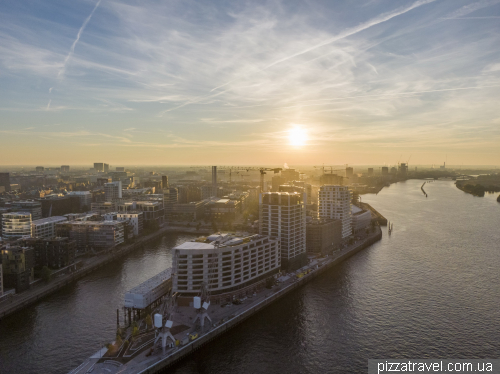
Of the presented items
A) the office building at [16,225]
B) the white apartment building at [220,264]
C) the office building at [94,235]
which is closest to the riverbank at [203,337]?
the white apartment building at [220,264]

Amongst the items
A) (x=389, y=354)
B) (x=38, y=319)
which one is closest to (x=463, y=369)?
(x=389, y=354)

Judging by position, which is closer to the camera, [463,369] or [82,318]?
[463,369]

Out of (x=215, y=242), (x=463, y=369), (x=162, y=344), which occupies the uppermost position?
(x=215, y=242)

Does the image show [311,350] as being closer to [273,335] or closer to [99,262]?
[273,335]

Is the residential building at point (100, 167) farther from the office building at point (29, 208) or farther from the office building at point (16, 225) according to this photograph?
the office building at point (16, 225)

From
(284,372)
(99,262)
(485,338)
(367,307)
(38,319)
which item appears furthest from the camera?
(99,262)

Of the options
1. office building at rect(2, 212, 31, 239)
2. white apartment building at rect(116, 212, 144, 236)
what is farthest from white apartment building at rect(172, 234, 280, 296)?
office building at rect(2, 212, 31, 239)

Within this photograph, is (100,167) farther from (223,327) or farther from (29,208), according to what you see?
(223,327)
